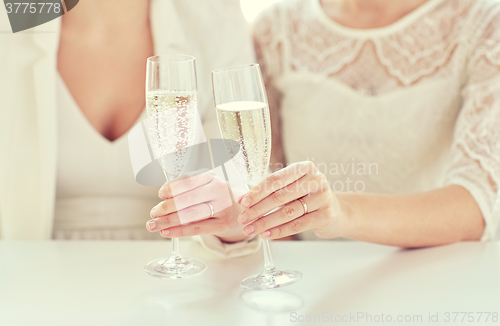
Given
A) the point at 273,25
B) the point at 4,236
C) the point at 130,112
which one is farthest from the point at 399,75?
the point at 4,236

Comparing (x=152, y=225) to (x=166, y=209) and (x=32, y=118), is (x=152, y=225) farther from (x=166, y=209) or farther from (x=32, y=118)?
(x=32, y=118)

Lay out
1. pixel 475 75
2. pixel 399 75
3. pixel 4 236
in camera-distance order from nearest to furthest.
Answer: pixel 4 236, pixel 475 75, pixel 399 75

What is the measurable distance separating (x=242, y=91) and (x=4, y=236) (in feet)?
3.43

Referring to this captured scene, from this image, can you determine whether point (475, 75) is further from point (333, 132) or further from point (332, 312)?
point (332, 312)

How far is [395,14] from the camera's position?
177cm

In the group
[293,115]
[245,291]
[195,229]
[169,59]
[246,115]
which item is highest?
[169,59]

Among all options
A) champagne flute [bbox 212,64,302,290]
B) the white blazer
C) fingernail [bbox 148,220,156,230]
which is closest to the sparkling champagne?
champagne flute [bbox 212,64,302,290]

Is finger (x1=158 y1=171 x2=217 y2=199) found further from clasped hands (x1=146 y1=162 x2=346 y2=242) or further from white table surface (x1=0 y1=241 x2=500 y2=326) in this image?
white table surface (x1=0 y1=241 x2=500 y2=326)

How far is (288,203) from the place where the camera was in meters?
0.86

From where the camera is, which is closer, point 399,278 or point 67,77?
point 399,278

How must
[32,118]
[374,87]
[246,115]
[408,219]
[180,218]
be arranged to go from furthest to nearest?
1. [374,87]
2. [32,118]
3. [408,219]
4. [180,218]
5. [246,115]

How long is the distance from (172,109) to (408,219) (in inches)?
24.8

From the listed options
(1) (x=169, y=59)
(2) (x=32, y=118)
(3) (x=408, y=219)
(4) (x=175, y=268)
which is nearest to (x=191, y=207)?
(4) (x=175, y=268)

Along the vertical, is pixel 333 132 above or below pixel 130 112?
below
